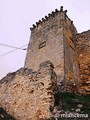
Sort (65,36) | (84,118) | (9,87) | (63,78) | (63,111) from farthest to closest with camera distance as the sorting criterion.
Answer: (65,36) → (63,78) → (9,87) → (63,111) → (84,118)

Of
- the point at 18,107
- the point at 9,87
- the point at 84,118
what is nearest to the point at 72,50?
the point at 9,87

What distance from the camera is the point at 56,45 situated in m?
11.9

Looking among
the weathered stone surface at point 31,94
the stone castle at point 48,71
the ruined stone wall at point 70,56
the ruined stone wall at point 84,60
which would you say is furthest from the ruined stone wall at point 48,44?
the weathered stone surface at point 31,94

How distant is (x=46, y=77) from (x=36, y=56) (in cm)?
512

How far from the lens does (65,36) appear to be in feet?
40.2

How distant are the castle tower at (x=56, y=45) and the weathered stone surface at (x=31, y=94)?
7.44 feet

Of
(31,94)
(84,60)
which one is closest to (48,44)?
(84,60)

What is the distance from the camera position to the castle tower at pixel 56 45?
36.4 ft

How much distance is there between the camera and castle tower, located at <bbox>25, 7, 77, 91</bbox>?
437 inches

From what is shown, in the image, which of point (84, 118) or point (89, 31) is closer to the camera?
point (84, 118)

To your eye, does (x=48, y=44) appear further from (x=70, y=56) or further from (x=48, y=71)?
(x=48, y=71)

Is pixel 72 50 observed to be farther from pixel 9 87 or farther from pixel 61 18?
pixel 9 87

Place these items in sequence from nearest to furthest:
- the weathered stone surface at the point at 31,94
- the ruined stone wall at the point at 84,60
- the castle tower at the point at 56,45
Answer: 1. the weathered stone surface at the point at 31,94
2. the castle tower at the point at 56,45
3. the ruined stone wall at the point at 84,60

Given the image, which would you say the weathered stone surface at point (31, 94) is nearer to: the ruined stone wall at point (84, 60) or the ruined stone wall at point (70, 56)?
the ruined stone wall at point (70, 56)
